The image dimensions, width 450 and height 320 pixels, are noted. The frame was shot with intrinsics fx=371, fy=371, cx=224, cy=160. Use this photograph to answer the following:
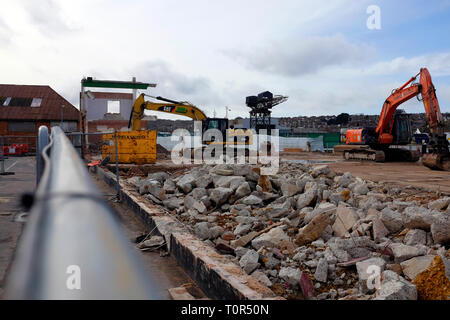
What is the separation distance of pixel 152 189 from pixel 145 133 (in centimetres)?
862

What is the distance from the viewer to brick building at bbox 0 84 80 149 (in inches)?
1249

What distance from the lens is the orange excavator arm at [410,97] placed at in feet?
50.7

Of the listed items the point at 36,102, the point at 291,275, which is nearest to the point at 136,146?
the point at 291,275

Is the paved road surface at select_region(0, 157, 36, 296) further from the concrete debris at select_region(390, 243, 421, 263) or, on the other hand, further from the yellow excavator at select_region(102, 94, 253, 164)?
the yellow excavator at select_region(102, 94, 253, 164)

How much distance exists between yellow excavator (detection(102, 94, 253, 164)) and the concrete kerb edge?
40.0ft

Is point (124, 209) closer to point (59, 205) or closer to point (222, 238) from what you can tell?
point (222, 238)

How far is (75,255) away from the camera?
67 centimetres

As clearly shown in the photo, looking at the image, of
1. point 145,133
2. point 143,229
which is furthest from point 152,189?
point 145,133

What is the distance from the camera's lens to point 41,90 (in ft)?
120

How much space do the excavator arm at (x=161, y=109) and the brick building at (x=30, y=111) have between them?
14.1m

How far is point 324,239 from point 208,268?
2.63m

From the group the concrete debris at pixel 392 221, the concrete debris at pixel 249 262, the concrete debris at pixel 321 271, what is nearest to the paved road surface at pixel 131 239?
the concrete debris at pixel 249 262

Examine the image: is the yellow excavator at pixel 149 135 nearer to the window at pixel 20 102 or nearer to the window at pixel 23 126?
the window at pixel 23 126

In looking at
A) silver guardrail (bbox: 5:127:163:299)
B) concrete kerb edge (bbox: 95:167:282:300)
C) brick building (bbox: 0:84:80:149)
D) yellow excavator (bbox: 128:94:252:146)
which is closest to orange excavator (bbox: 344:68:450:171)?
yellow excavator (bbox: 128:94:252:146)
